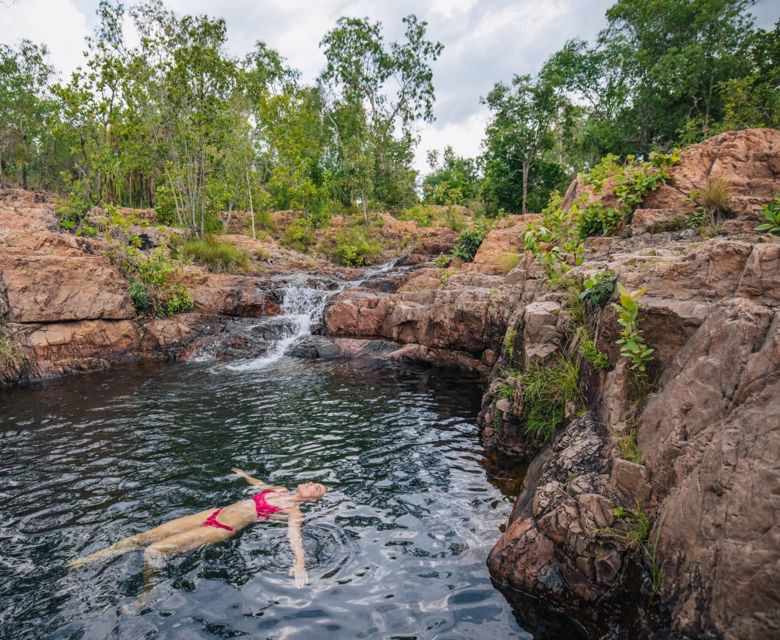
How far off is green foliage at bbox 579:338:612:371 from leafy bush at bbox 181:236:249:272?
16316mm

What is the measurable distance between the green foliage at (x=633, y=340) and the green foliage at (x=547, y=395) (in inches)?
57.9

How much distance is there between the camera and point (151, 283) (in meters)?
14.2

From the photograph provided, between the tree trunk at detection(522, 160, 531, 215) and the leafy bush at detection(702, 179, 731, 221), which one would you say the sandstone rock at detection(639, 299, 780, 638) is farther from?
the tree trunk at detection(522, 160, 531, 215)

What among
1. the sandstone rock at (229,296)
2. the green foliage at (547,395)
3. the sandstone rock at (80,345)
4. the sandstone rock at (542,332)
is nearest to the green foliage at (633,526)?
the green foliage at (547,395)

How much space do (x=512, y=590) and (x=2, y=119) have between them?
41729 millimetres

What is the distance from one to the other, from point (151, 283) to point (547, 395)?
13.1 m

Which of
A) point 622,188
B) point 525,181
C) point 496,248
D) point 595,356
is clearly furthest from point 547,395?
point 525,181

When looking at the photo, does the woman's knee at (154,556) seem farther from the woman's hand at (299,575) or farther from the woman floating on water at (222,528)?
the woman's hand at (299,575)

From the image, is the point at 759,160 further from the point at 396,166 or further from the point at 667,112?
the point at 396,166

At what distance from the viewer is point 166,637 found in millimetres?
3162

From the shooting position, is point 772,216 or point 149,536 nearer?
point 772,216

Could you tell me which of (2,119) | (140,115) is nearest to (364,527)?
(140,115)

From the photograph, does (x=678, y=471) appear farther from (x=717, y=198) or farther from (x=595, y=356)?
(x=717, y=198)

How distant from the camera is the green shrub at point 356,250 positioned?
24078 millimetres
